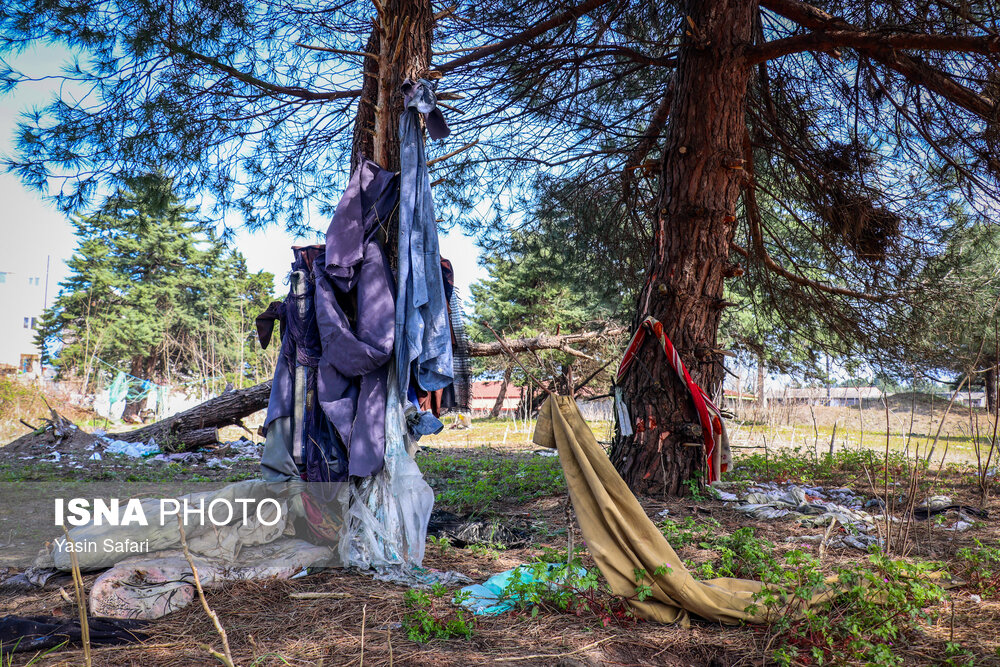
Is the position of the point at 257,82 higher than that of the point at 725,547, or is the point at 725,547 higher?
the point at 257,82

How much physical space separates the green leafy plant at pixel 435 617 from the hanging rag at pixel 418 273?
85 centimetres

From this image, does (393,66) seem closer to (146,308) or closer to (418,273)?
(418,273)

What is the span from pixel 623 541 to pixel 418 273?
1.37 m

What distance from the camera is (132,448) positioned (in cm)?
665

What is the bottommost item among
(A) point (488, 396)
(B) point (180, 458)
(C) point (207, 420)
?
(A) point (488, 396)

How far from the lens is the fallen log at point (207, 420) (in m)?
7.06

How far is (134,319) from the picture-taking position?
2184cm

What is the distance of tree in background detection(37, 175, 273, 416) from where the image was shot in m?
21.4

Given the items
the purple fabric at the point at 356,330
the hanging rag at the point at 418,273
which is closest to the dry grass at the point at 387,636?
the purple fabric at the point at 356,330

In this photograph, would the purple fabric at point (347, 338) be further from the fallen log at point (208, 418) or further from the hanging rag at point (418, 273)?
the fallen log at point (208, 418)

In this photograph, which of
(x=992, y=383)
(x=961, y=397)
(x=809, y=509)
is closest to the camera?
(x=809, y=509)

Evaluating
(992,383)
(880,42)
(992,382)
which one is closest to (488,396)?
(992,382)

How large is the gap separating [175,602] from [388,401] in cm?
104

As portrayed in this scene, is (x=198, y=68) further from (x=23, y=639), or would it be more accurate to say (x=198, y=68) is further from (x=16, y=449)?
(x=16, y=449)
